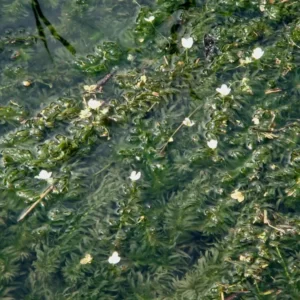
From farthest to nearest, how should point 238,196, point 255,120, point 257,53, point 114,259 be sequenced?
point 257,53 < point 255,120 < point 238,196 < point 114,259

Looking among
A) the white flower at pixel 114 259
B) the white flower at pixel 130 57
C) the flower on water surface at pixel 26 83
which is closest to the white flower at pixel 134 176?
the white flower at pixel 114 259

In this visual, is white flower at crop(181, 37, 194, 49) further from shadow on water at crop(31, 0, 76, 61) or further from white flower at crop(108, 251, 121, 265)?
white flower at crop(108, 251, 121, 265)

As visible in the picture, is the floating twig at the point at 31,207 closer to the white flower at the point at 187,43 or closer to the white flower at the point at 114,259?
the white flower at the point at 114,259

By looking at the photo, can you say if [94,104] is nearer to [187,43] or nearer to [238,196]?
[187,43]

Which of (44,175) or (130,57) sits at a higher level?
(130,57)

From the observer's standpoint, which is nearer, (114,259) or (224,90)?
(114,259)

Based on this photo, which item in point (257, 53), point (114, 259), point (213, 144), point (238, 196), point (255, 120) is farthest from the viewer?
point (257, 53)

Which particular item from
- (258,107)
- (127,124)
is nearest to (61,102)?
(127,124)

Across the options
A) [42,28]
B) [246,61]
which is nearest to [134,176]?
[246,61]
